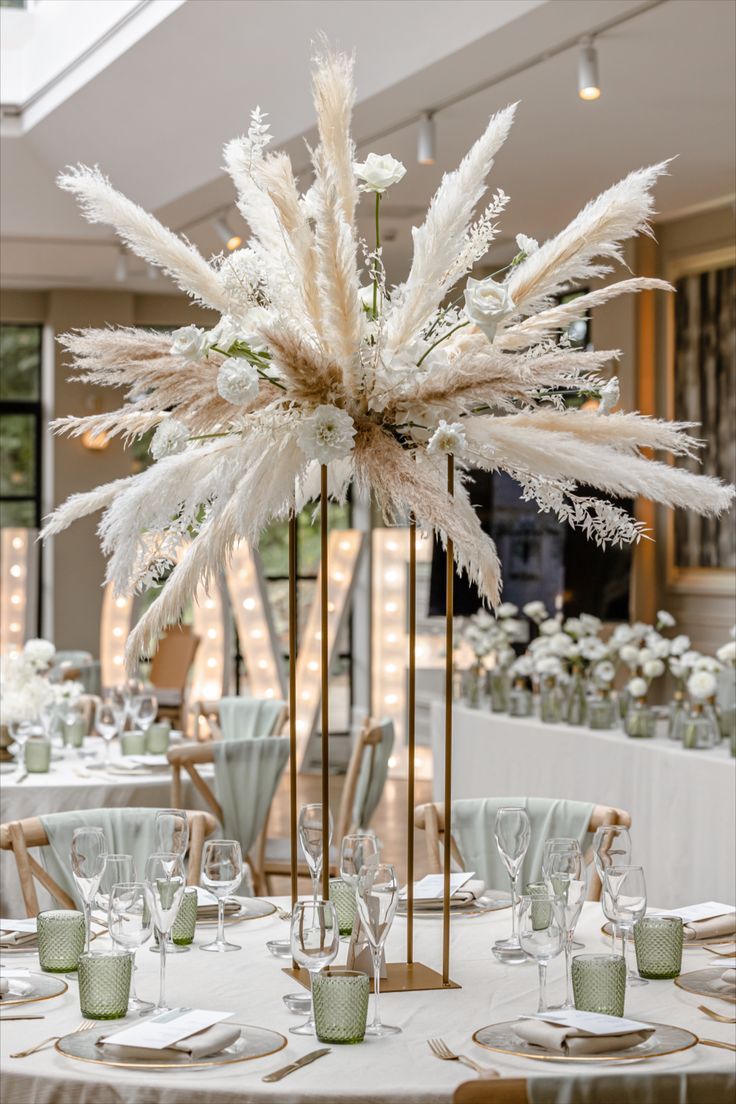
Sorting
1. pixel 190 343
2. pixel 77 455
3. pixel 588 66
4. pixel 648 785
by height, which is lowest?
pixel 648 785

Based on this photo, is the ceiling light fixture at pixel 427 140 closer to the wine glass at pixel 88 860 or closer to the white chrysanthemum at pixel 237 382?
the white chrysanthemum at pixel 237 382

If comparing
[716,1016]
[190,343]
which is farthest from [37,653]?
[716,1016]

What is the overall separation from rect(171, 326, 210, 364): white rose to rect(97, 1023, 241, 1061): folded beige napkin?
3.38 ft

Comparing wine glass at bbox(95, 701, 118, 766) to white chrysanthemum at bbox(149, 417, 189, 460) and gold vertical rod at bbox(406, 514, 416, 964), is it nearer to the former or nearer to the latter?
gold vertical rod at bbox(406, 514, 416, 964)

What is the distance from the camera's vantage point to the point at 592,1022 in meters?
2.13

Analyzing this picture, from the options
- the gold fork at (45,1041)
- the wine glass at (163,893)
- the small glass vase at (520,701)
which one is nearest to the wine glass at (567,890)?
the wine glass at (163,893)

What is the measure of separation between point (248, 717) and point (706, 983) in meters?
4.45

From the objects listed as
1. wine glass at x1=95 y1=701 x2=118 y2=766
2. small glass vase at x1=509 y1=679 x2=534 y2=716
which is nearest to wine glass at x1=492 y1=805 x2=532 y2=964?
wine glass at x1=95 y1=701 x2=118 y2=766

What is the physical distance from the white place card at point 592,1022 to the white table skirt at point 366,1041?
0.23ft

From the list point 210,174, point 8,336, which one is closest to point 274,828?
point 210,174

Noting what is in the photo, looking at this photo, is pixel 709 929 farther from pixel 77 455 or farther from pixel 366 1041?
pixel 77 455

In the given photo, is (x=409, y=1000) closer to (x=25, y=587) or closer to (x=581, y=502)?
(x=581, y=502)

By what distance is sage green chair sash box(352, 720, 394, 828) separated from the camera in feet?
17.6

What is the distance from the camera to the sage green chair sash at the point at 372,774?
5363mm
